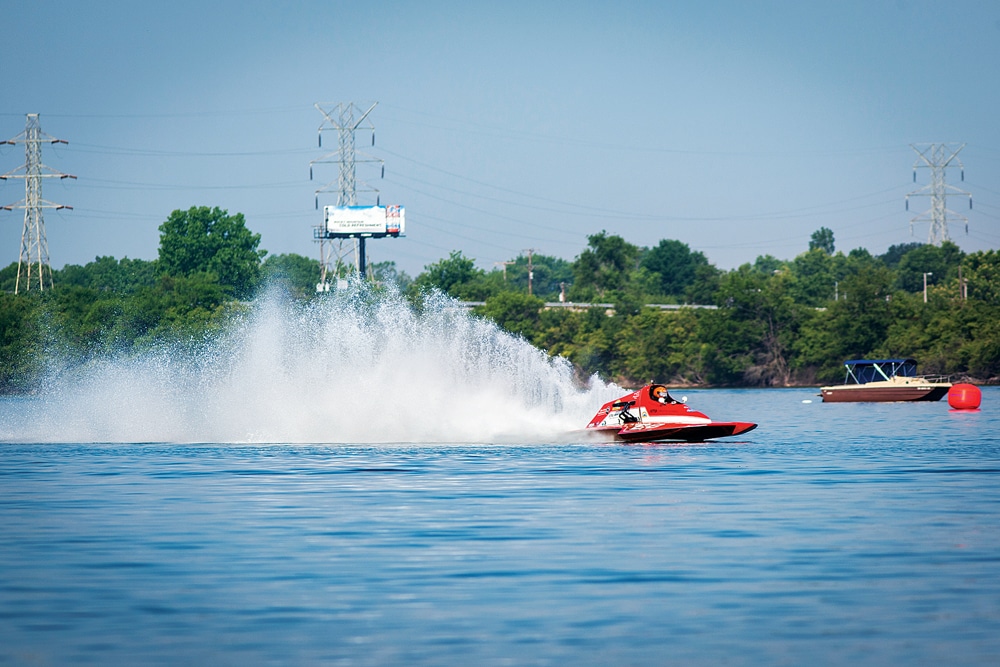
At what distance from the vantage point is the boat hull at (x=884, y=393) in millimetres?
86438

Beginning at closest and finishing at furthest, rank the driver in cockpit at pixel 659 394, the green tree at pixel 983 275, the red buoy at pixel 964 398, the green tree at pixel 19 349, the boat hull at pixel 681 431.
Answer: the boat hull at pixel 681 431, the driver in cockpit at pixel 659 394, the red buoy at pixel 964 398, the green tree at pixel 19 349, the green tree at pixel 983 275

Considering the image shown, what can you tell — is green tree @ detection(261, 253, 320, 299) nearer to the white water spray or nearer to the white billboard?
the white billboard

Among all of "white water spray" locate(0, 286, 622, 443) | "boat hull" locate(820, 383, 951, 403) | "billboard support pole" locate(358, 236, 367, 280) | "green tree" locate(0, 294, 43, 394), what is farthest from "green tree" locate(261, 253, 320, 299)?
"white water spray" locate(0, 286, 622, 443)

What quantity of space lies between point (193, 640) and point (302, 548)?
610 centimetres

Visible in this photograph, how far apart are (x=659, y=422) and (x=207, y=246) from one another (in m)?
149

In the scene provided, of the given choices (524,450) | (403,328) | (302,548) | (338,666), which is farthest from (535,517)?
(403,328)

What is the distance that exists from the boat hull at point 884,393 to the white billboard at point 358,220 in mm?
59205

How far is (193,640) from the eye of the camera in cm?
1359

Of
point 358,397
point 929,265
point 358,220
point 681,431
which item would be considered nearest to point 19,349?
point 358,220

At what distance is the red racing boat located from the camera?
3975 cm

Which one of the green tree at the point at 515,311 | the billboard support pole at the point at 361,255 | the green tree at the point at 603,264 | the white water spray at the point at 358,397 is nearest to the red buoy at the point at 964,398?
the white water spray at the point at 358,397

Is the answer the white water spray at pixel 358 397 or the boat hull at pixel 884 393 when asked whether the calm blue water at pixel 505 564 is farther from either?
the boat hull at pixel 884 393

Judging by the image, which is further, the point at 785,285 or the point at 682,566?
the point at 785,285

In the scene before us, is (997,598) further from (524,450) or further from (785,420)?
(785,420)
